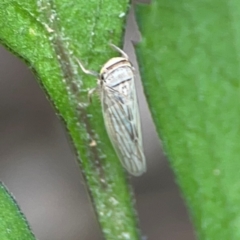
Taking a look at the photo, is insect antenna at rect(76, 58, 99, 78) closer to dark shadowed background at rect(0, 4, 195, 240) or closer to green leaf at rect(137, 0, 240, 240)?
green leaf at rect(137, 0, 240, 240)

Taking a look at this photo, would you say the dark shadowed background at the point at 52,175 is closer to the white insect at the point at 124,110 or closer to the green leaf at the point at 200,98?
the white insect at the point at 124,110

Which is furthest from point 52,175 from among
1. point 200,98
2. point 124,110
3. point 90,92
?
point 200,98

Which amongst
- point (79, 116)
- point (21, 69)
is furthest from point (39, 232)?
point (79, 116)

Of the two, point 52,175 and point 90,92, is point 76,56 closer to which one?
point 90,92

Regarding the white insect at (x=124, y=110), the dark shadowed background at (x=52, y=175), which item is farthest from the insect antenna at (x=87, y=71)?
the dark shadowed background at (x=52, y=175)

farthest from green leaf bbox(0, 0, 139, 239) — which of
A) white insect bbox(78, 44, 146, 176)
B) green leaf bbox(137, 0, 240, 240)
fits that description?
white insect bbox(78, 44, 146, 176)

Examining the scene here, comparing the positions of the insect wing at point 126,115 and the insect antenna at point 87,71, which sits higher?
the insect antenna at point 87,71

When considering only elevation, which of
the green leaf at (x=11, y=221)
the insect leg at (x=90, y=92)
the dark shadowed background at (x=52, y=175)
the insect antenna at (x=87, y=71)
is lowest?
→ the dark shadowed background at (x=52, y=175)
